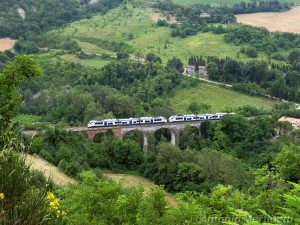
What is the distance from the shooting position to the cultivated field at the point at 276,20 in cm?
9231

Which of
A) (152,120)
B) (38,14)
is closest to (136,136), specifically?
(152,120)

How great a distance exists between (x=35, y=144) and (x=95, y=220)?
69.5 feet

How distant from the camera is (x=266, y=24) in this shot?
95.1 meters

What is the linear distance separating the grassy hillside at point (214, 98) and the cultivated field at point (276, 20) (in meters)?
→ 35.3

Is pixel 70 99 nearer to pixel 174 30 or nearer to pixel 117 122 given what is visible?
pixel 117 122

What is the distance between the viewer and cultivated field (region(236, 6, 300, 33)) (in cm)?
9231

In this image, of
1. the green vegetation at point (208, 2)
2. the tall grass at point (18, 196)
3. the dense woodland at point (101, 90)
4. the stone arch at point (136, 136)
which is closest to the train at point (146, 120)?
the stone arch at point (136, 136)

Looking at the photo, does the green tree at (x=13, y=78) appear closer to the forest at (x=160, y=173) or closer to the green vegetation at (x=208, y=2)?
the forest at (x=160, y=173)

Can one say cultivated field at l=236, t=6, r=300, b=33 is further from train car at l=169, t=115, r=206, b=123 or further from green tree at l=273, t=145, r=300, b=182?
green tree at l=273, t=145, r=300, b=182

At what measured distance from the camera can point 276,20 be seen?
320 ft

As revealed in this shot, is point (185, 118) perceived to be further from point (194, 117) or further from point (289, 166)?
point (289, 166)

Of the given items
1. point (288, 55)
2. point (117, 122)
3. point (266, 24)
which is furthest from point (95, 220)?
point (266, 24)

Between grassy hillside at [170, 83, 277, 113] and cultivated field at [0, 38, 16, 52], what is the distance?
3298cm

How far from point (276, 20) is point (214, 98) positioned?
45.4 meters
